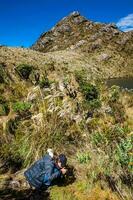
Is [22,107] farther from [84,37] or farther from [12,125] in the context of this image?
[84,37]

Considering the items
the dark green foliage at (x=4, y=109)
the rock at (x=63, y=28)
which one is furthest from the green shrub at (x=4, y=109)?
the rock at (x=63, y=28)

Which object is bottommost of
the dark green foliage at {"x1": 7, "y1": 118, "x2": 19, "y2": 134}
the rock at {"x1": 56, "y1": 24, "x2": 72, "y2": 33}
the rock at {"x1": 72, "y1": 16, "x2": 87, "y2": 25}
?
the dark green foliage at {"x1": 7, "y1": 118, "x2": 19, "y2": 134}

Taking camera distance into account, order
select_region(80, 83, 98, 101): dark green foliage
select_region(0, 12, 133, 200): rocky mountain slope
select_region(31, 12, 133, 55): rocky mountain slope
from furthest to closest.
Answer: select_region(31, 12, 133, 55): rocky mountain slope → select_region(80, 83, 98, 101): dark green foliage → select_region(0, 12, 133, 200): rocky mountain slope

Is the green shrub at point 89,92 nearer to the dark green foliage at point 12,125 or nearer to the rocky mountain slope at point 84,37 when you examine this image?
the dark green foliage at point 12,125

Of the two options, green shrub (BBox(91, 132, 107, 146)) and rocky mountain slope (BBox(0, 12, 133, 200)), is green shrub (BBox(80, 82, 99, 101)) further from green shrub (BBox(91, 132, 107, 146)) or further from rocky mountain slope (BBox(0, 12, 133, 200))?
green shrub (BBox(91, 132, 107, 146))

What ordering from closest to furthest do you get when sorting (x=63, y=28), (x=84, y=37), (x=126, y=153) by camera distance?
(x=126, y=153), (x=84, y=37), (x=63, y=28)

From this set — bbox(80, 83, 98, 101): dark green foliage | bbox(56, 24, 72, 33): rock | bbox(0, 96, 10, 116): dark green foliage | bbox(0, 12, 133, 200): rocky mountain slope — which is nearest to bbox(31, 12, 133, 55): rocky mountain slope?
bbox(56, 24, 72, 33): rock

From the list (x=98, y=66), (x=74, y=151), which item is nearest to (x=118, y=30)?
(x=98, y=66)

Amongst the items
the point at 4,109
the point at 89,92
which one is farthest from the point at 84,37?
the point at 4,109

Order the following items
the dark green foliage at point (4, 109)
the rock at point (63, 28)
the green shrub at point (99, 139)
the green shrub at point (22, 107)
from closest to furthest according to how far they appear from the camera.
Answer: the green shrub at point (99, 139), the green shrub at point (22, 107), the dark green foliage at point (4, 109), the rock at point (63, 28)

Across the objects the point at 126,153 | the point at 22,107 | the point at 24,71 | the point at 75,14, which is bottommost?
the point at 126,153

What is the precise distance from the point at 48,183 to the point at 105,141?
1.98 metres

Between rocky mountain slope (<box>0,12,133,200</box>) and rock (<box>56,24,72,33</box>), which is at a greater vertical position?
rock (<box>56,24,72,33</box>)

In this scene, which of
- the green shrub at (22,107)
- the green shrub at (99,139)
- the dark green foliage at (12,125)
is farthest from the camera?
the green shrub at (22,107)
